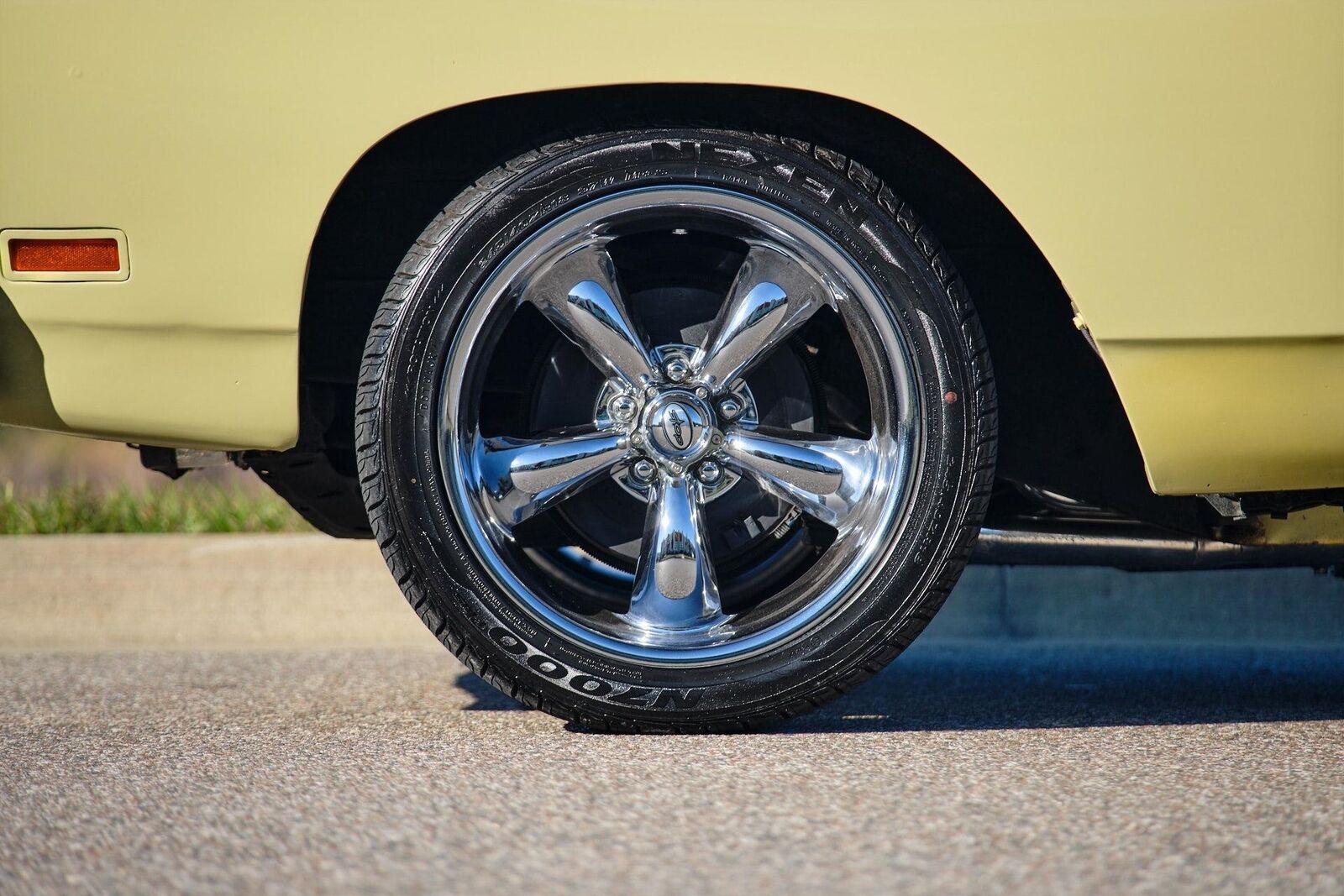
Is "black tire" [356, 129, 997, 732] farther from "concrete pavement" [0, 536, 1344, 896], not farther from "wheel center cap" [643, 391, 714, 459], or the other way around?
"wheel center cap" [643, 391, 714, 459]

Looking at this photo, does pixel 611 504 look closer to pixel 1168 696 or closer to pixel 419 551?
pixel 419 551

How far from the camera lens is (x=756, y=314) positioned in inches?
91.2

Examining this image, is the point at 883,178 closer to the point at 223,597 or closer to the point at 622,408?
the point at 622,408

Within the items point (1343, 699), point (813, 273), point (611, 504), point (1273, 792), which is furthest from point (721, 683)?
point (1343, 699)

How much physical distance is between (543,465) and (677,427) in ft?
0.84

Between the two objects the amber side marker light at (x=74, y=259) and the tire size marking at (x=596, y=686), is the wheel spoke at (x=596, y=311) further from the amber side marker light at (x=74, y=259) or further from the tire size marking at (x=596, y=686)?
the amber side marker light at (x=74, y=259)

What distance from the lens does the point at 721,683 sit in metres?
2.21

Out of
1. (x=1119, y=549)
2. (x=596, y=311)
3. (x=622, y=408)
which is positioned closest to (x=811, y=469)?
(x=622, y=408)

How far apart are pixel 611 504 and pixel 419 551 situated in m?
0.42

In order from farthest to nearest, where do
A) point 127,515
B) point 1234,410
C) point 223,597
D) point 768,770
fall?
point 127,515 < point 223,597 < point 1234,410 < point 768,770

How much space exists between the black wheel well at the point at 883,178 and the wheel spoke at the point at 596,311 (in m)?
0.23

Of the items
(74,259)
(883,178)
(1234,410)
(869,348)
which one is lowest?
(1234,410)

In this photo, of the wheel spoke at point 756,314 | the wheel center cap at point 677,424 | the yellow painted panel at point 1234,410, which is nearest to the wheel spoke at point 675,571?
the wheel center cap at point 677,424

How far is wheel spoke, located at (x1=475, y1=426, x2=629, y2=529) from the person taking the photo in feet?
7.55
